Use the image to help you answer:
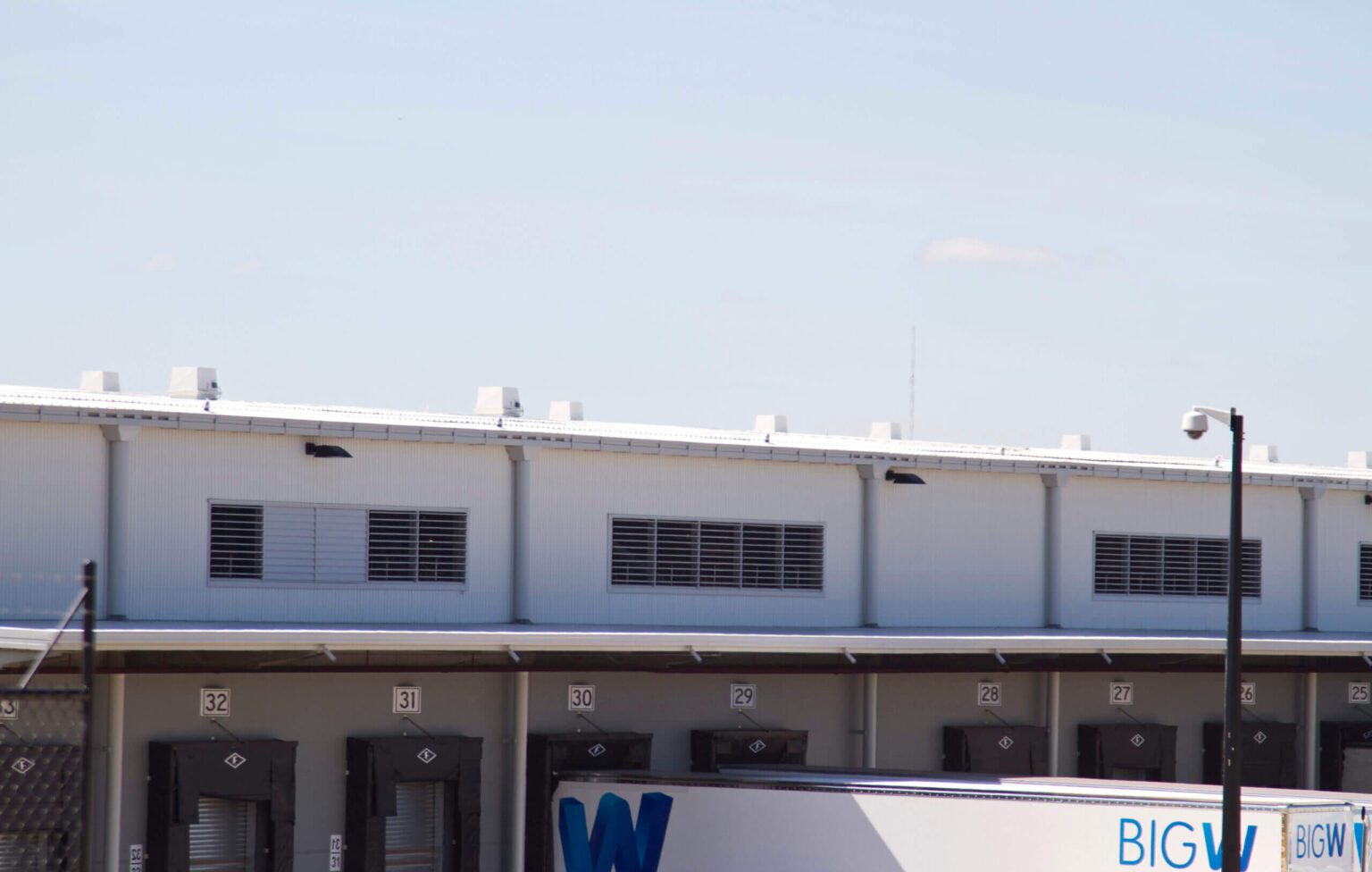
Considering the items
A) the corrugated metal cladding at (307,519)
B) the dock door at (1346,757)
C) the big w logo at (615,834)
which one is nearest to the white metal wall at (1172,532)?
the dock door at (1346,757)

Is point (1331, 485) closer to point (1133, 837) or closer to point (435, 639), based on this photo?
point (1133, 837)

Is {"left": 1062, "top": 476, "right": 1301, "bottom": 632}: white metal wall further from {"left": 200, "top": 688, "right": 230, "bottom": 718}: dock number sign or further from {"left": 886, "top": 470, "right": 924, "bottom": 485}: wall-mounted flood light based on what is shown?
{"left": 200, "top": 688, "right": 230, "bottom": 718}: dock number sign

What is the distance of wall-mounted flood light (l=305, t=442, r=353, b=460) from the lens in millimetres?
24094

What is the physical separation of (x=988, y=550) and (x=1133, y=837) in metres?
11.3

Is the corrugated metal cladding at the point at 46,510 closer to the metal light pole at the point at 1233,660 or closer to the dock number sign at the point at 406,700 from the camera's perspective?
the dock number sign at the point at 406,700

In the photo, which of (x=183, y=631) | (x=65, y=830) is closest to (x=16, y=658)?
(x=183, y=631)

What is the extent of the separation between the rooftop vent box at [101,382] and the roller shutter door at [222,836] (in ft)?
24.7

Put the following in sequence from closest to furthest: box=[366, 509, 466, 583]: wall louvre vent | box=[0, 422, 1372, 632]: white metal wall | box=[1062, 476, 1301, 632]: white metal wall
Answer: box=[0, 422, 1372, 632]: white metal wall → box=[366, 509, 466, 583]: wall louvre vent → box=[1062, 476, 1301, 632]: white metal wall

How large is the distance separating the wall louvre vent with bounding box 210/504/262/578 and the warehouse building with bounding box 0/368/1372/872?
0.13 ft

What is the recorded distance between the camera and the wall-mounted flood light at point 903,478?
2916 centimetres

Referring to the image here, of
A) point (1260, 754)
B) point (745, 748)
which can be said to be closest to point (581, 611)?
point (745, 748)

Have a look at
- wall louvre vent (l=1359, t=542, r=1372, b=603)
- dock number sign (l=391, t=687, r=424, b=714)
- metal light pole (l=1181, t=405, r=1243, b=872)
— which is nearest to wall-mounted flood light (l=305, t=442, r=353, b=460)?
dock number sign (l=391, t=687, r=424, b=714)

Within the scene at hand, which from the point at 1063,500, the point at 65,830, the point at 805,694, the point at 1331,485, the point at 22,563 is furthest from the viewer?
the point at 1331,485

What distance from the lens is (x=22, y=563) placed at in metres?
22.0
